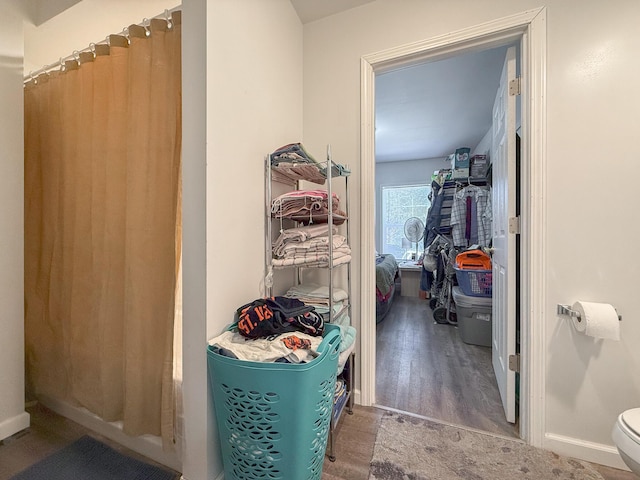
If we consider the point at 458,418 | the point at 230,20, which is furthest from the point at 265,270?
the point at 458,418

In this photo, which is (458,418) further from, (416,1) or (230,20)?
(416,1)

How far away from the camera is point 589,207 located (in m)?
1.25

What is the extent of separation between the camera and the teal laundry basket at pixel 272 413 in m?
0.85

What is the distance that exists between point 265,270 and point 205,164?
0.61 meters

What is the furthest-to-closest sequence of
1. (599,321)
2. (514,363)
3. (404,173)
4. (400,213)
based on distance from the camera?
(400,213) → (404,173) → (514,363) → (599,321)

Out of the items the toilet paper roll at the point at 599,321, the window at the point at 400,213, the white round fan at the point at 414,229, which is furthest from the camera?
the window at the point at 400,213

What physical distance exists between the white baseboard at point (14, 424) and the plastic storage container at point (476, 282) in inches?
130

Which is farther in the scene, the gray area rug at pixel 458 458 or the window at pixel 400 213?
the window at pixel 400 213

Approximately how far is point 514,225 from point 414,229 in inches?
141

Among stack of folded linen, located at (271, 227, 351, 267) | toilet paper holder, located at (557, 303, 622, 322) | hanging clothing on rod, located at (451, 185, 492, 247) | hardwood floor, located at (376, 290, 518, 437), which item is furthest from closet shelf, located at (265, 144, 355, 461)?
hanging clothing on rod, located at (451, 185, 492, 247)

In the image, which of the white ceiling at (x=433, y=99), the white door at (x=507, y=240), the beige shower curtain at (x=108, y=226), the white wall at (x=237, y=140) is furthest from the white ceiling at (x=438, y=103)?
the beige shower curtain at (x=108, y=226)

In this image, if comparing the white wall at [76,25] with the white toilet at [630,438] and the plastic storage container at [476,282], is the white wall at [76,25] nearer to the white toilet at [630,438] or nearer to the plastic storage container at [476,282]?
the white toilet at [630,438]

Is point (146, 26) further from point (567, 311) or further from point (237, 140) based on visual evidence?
point (567, 311)

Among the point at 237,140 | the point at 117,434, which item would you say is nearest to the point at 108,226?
the point at 237,140
